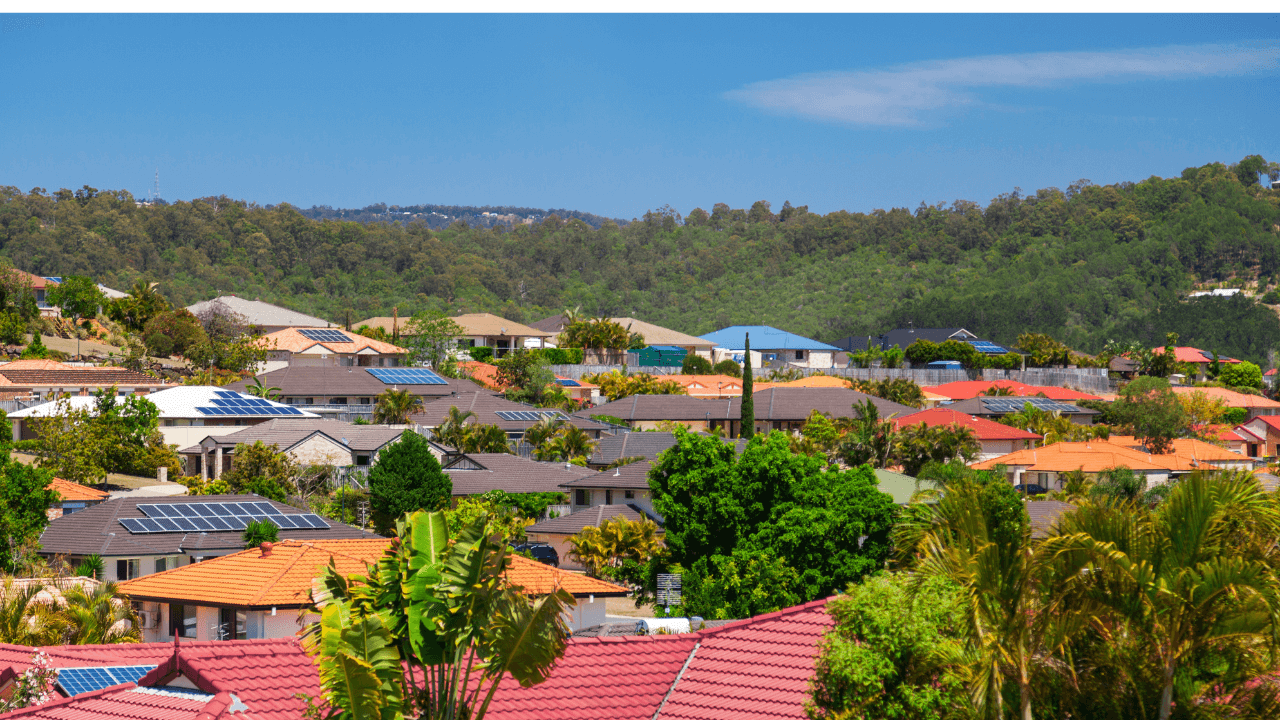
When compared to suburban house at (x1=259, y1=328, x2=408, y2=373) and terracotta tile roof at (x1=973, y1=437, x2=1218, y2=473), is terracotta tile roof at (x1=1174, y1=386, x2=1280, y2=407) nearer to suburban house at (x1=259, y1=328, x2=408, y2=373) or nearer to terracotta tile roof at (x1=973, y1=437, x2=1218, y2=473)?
terracotta tile roof at (x1=973, y1=437, x2=1218, y2=473)

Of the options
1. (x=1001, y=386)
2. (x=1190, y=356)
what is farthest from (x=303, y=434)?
(x=1190, y=356)

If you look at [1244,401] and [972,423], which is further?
[1244,401]

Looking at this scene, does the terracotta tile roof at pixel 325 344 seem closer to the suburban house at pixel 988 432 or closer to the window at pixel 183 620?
the suburban house at pixel 988 432

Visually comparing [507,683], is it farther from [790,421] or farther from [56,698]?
[790,421]

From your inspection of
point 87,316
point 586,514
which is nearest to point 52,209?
point 87,316

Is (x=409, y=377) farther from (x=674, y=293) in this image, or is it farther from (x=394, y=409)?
(x=674, y=293)
